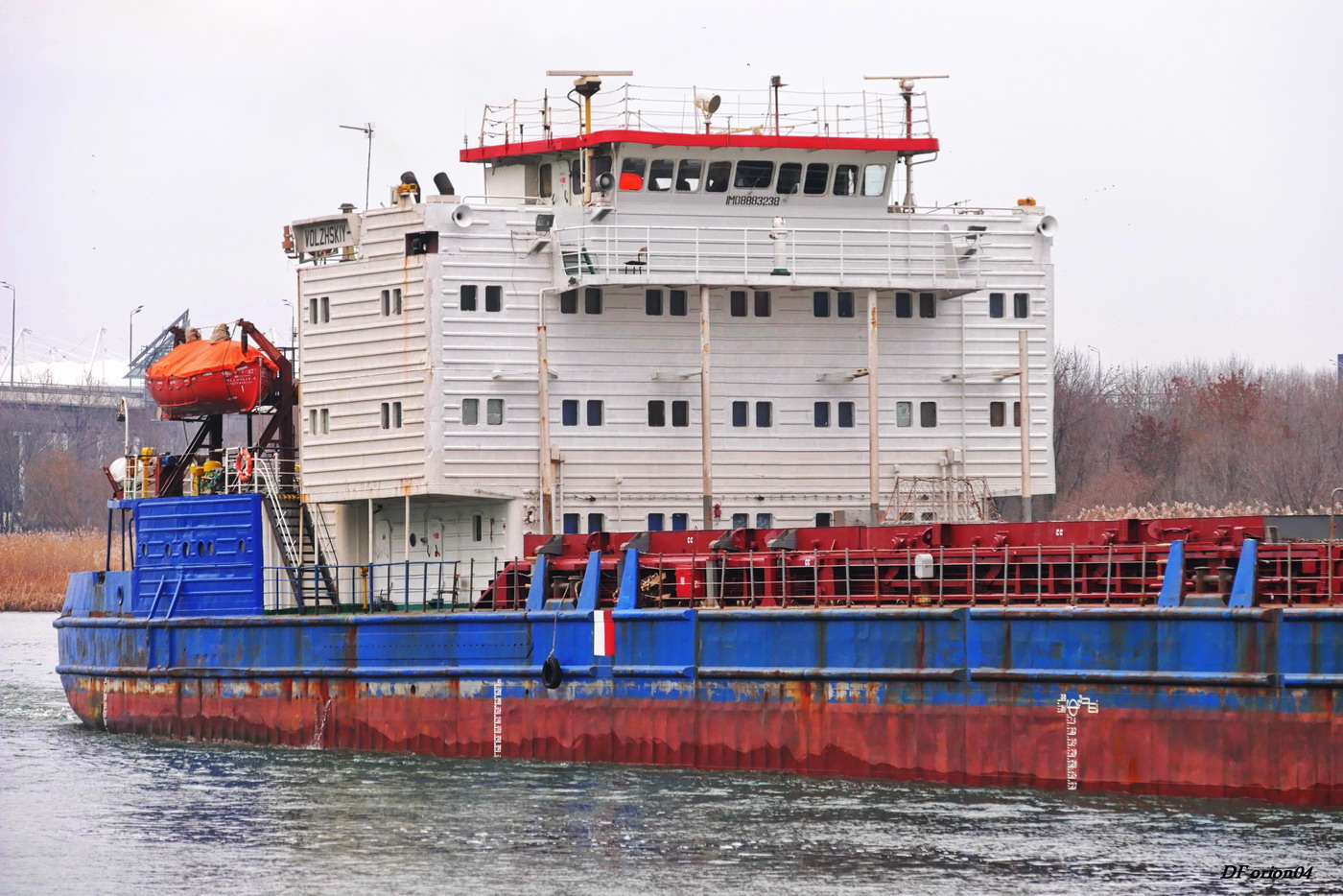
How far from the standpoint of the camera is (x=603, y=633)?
24.0m

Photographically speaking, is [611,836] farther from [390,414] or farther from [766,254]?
[766,254]

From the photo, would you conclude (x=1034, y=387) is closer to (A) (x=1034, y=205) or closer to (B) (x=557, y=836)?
(A) (x=1034, y=205)

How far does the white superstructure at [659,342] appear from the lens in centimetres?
2712

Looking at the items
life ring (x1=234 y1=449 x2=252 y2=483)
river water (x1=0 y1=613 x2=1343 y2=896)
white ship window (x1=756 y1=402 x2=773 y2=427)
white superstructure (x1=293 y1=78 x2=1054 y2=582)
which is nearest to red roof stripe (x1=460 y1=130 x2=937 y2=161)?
white superstructure (x1=293 y1=78 x2=1054 y2=582)

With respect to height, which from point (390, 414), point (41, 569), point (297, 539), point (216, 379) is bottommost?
point (41, 569)

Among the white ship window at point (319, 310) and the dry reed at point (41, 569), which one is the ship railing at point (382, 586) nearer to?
the white ship window at point (319, 310)

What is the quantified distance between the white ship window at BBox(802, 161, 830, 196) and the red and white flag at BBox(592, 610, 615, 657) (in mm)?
7751

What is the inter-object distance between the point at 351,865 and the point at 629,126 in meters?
12.3

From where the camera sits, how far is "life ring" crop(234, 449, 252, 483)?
2948 cm

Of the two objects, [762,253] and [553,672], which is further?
[762,253]

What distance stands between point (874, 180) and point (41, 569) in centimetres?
4563

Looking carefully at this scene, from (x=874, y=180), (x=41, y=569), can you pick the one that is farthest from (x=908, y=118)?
(x=41, y=569)

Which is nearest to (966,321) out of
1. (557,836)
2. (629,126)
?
(629,126)

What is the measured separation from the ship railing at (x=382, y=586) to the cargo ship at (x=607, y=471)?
0.11m
